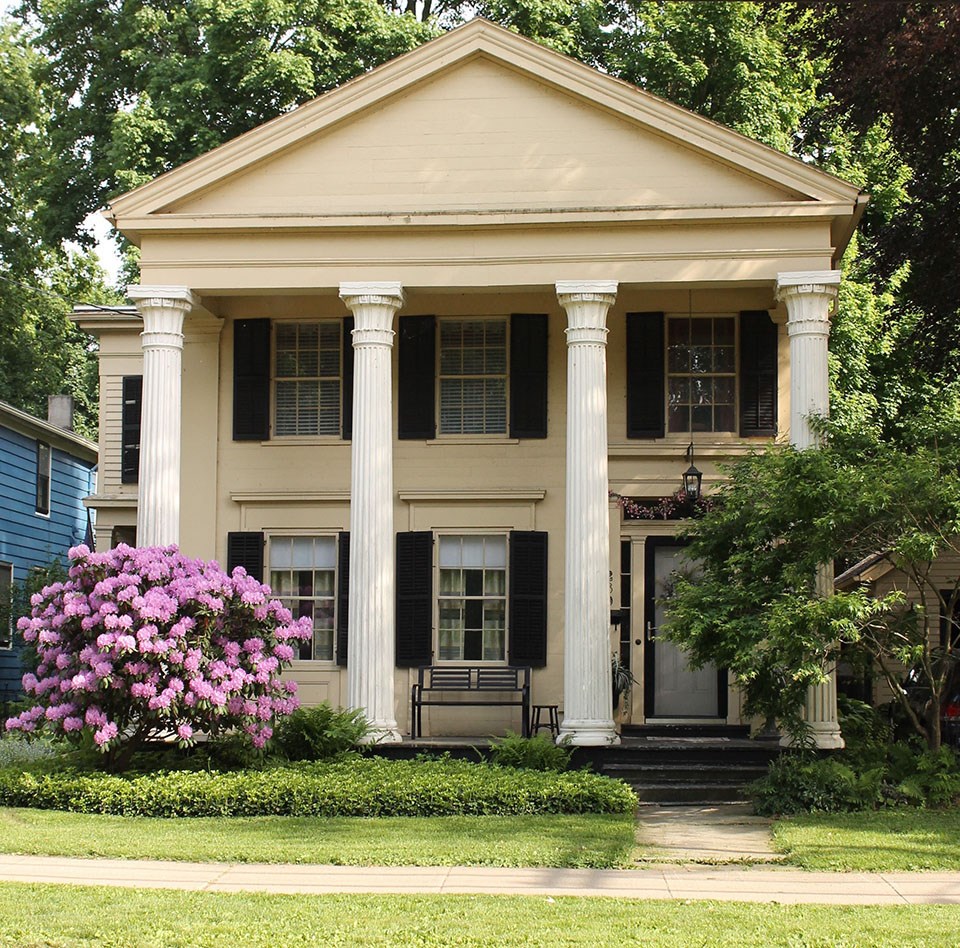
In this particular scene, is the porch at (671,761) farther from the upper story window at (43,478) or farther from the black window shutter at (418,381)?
the upper story window at (43,478)

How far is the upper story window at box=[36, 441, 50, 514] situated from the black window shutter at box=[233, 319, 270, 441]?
947cm

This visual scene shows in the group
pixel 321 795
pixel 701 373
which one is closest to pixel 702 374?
pixel 701 373

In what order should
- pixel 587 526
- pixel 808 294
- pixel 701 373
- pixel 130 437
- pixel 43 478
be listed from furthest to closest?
pixel 43 478 < pixel 130 437 < pixel 701 373 < pixel 808 294 < pixel 587 526

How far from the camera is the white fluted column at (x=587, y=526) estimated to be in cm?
1638

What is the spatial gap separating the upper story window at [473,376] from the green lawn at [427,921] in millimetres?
9517

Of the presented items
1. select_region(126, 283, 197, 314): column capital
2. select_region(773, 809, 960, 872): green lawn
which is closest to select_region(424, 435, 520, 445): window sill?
select_region(126, 283, 197, 314): column capital

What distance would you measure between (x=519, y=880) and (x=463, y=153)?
9.67m

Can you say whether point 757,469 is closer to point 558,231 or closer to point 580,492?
point 580,492

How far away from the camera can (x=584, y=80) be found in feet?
56.4

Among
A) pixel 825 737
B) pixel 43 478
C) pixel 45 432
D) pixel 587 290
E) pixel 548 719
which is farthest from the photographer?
pixel 43 478

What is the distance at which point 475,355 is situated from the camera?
19.0 meters

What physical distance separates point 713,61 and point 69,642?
15759mm

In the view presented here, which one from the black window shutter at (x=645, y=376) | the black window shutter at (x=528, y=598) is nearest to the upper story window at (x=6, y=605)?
the black window shutter at (x=528, y=598)

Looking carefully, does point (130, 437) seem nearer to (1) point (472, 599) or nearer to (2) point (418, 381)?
(2) point (418, 381)
